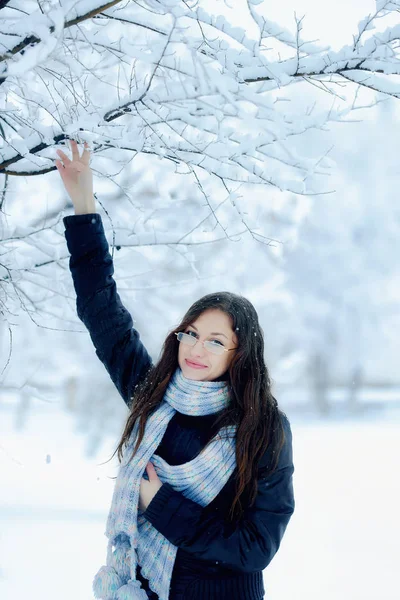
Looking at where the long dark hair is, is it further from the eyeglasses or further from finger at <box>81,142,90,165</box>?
finger at <box>81,142,90,165</box>

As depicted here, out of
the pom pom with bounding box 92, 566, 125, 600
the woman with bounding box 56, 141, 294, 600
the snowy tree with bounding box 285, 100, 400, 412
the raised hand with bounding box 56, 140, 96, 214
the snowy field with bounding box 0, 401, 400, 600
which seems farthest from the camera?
the snowy tree with bounding box 285, 100, 400, 412

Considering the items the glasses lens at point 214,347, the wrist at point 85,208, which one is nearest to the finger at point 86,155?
the wrist at point 85,208

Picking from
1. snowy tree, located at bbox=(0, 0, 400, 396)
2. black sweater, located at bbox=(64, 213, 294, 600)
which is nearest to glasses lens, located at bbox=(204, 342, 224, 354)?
black sweater, located at bbox=(64, 213, 294, 600)

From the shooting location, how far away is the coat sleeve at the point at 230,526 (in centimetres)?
176

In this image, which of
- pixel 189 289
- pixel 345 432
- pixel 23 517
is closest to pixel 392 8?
pixel 23 517

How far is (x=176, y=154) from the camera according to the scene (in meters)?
2.22

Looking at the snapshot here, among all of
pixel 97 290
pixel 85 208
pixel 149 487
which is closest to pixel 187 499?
pixel 149 487

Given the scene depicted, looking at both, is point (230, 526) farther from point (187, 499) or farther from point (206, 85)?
point (206, 85)

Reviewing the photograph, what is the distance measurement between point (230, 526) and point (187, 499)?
0.15 meters

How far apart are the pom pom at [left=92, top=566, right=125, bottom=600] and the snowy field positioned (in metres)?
0.33

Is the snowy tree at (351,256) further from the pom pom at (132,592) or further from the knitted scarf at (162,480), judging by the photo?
the pom pom at (132,592)

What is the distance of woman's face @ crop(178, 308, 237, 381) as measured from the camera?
6.51ft

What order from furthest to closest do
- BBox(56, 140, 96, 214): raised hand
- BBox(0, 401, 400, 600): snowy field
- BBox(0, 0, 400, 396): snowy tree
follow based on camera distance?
1. BBox(0, 401, 400, 600): snowy field
2. BBox(56, 140, 96, 214): raised hand
3. BBox(0, 0, 400, 396): snowy tree

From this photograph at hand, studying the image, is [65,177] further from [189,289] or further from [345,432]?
[345,432]
